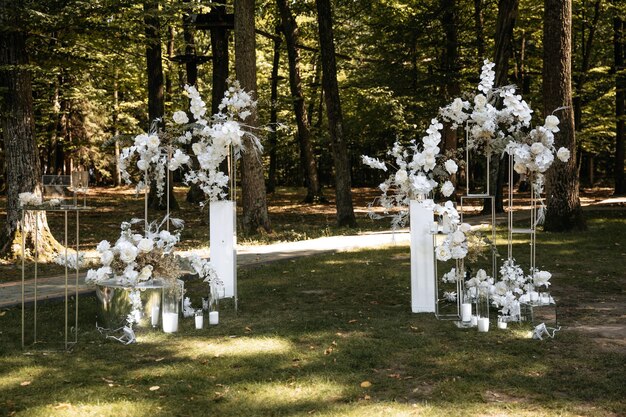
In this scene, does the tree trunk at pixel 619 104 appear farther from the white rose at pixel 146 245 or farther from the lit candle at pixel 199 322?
the white rose at pixel 146 245

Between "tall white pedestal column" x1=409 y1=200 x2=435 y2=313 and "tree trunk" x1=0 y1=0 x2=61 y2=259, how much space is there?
23.7 feet

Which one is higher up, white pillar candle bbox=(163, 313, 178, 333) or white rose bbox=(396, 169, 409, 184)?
white rose bbox=(396, 169, 409, 184)

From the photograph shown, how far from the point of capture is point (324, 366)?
5641 mm

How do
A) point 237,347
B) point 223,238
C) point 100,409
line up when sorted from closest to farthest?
point 100,409
point 237,347
point 223,238

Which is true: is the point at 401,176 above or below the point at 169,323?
above

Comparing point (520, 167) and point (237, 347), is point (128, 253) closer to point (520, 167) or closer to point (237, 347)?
point (237, 347)

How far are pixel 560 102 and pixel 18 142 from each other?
1093 cm

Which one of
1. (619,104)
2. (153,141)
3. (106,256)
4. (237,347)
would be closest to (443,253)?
(237,347)

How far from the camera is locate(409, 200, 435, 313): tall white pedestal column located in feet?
25.3

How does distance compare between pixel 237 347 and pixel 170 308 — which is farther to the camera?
pixel 170 308

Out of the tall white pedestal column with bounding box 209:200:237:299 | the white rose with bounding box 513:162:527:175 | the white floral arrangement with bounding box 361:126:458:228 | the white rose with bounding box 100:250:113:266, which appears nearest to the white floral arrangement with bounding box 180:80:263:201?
the tall white pedestal column with bounding box 209:200:237:299

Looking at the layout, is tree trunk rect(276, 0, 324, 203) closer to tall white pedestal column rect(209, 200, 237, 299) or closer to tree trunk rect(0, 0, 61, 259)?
tree trunk rect(0, 0, 61, 259)

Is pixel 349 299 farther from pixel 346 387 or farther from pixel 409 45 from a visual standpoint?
pixel 409 45

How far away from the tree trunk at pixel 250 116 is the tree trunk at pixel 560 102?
6.34 m
